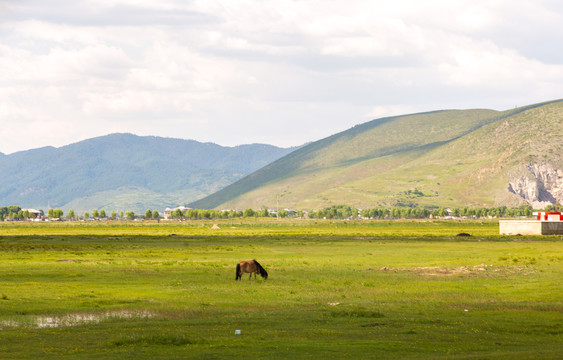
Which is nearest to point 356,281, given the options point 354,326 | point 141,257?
point 354,326

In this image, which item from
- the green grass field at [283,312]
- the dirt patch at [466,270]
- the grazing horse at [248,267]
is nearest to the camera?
the green grass field at [283,312]

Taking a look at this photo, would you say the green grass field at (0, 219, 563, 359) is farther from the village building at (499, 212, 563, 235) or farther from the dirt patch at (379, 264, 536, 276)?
the village building at (499, 212, 563, 235)

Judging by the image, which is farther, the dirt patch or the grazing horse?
the dirt patch

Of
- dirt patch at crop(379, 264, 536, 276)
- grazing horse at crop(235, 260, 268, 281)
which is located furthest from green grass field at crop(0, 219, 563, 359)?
grazing horse at crop(235, 260, 268, 281)

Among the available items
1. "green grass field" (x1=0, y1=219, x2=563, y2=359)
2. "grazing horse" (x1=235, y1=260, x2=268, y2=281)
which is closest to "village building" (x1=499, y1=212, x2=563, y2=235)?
"green grass field" (x1=0, y1=219, x2=563, y2=359)

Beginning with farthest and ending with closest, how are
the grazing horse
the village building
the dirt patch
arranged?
the village building, the dirt patch, the grazing horse

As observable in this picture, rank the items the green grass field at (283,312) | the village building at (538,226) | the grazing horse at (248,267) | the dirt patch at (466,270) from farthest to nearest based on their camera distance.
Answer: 1. the village building at (538,226)
2. the dirt patch at (466,270)
3. the grazing horse at (248,267)
4. the green grass field at (283,312)

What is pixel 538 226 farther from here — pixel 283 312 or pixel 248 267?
pixel 283 312

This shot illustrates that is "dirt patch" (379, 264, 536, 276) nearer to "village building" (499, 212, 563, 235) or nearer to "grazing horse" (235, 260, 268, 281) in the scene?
"grazing horse" (235, 260, 268, 281)

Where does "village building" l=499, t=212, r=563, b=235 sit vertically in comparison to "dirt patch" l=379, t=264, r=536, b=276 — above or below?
above

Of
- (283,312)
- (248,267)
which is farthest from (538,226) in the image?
(283,312)

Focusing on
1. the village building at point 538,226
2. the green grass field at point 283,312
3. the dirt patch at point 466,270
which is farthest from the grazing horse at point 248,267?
the village building at point 538,226

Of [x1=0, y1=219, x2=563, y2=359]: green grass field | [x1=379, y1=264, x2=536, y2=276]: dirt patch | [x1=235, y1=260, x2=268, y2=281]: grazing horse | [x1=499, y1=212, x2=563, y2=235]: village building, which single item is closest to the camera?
[x1=0, y1=219, x2=563, y2=359]: green grass field

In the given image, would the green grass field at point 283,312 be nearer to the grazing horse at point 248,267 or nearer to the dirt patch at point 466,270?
the dirt patch at point 466,270
